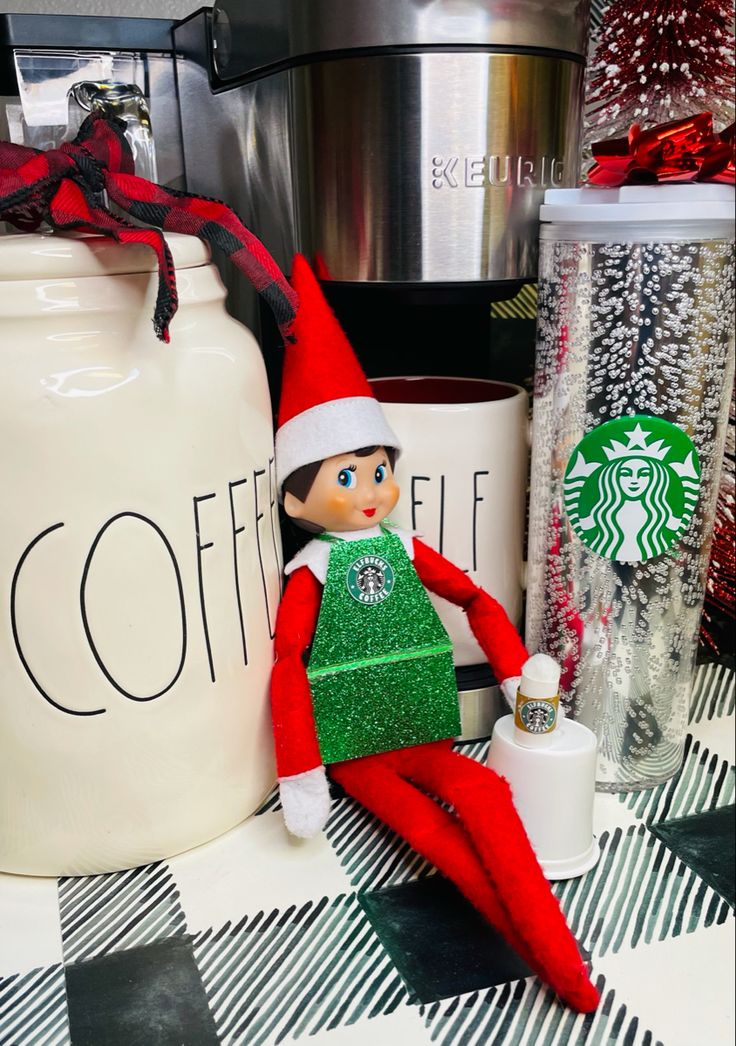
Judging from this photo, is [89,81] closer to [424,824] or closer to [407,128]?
[407,128]

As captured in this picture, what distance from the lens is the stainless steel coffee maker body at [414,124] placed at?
0.62m

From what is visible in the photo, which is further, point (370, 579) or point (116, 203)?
point (370, 579)

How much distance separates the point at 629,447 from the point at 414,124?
0.27 meters

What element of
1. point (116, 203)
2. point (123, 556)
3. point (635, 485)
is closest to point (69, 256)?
point (116, 203)

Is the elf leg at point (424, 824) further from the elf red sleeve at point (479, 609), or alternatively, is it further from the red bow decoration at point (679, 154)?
the red bow decoration at point (679, 154)

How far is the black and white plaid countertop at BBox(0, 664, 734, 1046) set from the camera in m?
0.51

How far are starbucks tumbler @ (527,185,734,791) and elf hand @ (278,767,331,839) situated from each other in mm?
216

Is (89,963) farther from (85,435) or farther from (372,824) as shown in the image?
(85,435)

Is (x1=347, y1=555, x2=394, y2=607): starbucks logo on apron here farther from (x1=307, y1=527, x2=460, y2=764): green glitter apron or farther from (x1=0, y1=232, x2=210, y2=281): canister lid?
(x1=0, y1=232, x2=210, y2=281): canister lid

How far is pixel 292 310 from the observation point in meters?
0.61

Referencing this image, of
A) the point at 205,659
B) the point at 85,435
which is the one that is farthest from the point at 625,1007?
the point at 85,435

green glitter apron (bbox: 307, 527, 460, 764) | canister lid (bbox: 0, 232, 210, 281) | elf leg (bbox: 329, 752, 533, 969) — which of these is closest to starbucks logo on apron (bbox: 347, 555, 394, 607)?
green glitter apron (bbox: 307, 527, 460, 764)

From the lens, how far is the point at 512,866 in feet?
1.82

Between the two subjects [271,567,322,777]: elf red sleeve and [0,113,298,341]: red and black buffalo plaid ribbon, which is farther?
[271,567,322,777]: elf red sleeve
